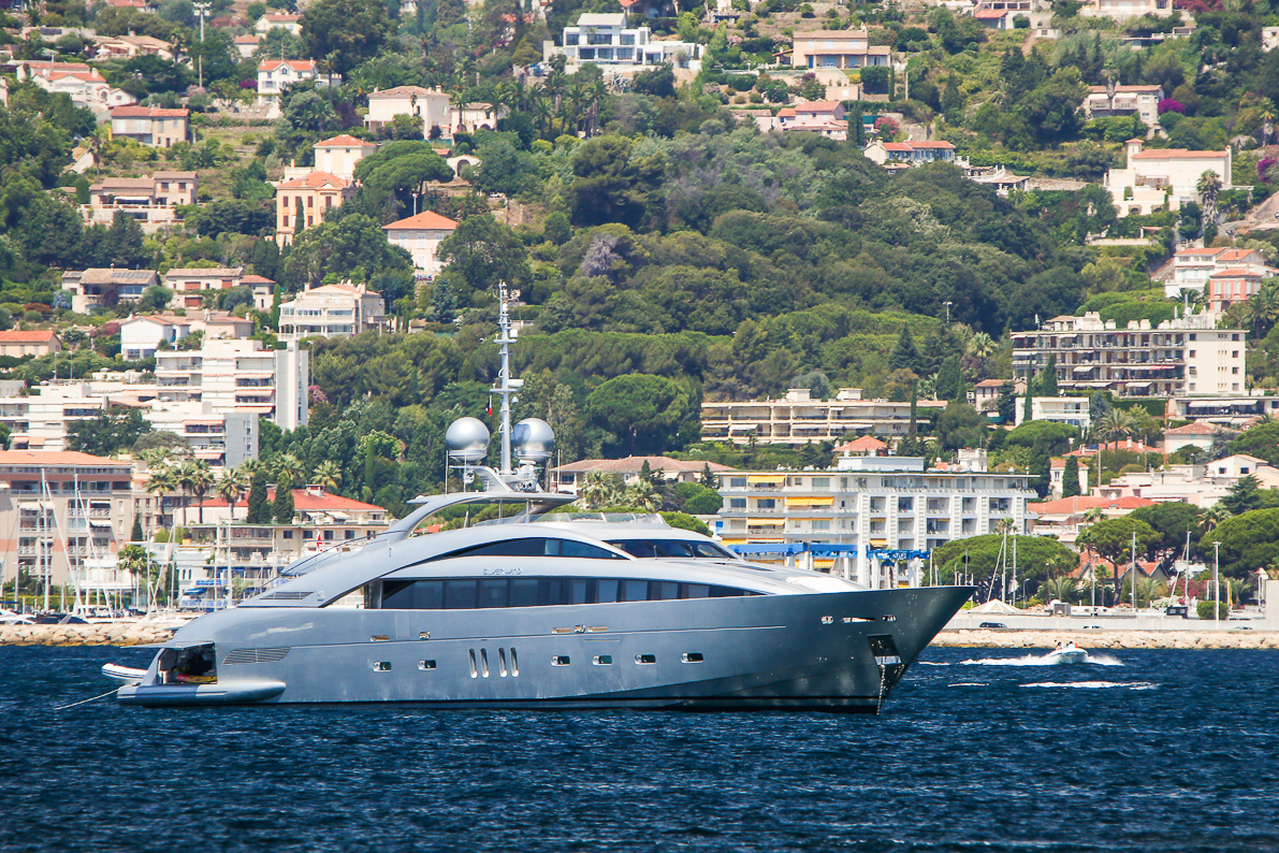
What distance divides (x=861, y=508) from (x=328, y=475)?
44045 mm

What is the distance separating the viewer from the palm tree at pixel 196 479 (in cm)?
13750

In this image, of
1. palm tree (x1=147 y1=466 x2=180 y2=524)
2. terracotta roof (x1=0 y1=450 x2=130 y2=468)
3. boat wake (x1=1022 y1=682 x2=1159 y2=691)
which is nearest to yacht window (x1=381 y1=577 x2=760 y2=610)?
boat wake (x1=1022 y1=682 x2=1159 y2=691)

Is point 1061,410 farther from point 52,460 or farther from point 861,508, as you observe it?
point 52,460

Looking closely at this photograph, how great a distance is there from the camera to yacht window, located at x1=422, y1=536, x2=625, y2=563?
141 feet

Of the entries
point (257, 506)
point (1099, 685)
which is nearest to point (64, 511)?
point (257, 506)

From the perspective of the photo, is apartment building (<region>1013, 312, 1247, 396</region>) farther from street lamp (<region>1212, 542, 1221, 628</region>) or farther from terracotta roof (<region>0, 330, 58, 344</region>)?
terracotta roof (<region>0, 330, 58, 344</region>)

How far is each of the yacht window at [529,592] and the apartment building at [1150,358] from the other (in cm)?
13688

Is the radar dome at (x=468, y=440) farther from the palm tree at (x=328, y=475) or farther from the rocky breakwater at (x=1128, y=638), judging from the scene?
the palm tree at (x=328, y=475)

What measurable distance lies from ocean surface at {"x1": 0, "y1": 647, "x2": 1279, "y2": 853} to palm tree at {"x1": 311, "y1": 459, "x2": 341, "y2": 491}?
94.1 metres

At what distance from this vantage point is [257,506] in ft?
446

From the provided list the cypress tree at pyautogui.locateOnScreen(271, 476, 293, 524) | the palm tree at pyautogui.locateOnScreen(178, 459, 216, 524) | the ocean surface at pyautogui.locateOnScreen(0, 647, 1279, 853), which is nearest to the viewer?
the ocean surface at pyautogui.locateOnScreen(0, 647, 1279, 853)

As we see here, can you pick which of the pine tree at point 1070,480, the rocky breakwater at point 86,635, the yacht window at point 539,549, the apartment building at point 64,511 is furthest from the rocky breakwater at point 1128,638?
the yacht window at point 539,549

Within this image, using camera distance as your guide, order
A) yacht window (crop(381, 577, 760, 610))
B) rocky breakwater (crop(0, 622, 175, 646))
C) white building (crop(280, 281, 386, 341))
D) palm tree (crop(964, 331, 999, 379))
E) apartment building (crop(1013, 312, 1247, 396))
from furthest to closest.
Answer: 1. palm tree (crop(964, 331, 999, 379))
2. white building (crop(280, 281, 386, 341))
3. apartment building (crop(1013, 312, 1247, 396))
4. rocky breakwater (crop(0, 622, 175, 646))
5. yacht window (crop(381, 577, 760, 610))

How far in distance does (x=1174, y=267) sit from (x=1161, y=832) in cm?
17084
